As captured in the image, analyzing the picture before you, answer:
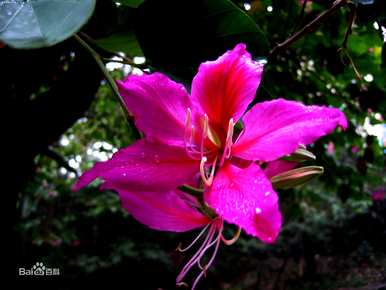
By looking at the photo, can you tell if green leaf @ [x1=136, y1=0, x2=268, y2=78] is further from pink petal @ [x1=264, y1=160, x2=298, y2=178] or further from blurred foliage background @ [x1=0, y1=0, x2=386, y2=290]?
pink petal @ [x1=264, y1=160, x2=298, y2=178]

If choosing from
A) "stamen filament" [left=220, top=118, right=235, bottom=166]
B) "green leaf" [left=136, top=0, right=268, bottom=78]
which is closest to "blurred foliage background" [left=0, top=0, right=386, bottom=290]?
"green leaf" [left=136, top=0, right=268, bottom=78]

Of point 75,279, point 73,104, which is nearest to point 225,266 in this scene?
point 75,279

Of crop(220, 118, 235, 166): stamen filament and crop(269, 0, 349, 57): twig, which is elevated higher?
crop(269, 0, 349, 57): twig

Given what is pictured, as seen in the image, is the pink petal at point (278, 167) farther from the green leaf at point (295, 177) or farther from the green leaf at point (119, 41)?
the green leaf at point (119, 41)

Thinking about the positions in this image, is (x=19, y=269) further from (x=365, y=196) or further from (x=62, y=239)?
(x=365, y=196)

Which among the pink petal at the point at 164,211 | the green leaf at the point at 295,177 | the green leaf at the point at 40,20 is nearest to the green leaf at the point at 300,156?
the green leaf at the point at 295,177

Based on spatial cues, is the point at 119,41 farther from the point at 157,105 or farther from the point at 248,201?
the point at 248,201
